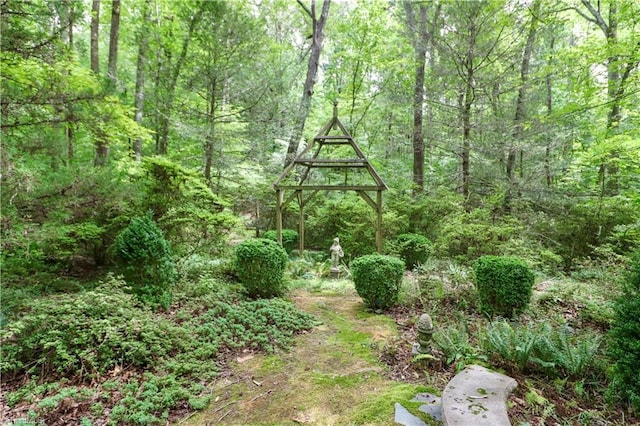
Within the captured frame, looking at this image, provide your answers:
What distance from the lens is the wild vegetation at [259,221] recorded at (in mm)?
3191

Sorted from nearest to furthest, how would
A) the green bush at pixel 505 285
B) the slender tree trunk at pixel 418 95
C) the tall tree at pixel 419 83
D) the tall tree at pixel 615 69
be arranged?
the green bush at pixel 505 285
the tall tree at pixel 615 69
the tall tree at pixel 419 83
the slender tree trunk at pixel 418 95

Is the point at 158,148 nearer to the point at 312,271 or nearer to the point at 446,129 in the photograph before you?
the point at 312,271

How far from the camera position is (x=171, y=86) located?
9.23m

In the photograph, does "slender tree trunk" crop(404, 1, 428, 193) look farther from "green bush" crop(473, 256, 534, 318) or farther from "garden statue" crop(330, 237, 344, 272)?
"green bush" crop(473, 256, 534, 318)

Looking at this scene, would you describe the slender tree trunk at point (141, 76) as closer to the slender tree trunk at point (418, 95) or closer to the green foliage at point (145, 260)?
the green foliage at point (145, 260)

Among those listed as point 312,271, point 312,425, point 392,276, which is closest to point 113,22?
point 312,271

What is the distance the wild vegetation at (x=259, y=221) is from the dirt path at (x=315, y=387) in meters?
0.23

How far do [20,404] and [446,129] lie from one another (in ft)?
33.1

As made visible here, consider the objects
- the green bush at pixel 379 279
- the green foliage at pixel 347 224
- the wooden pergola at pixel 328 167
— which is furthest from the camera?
the green foliage at pixel 347 224

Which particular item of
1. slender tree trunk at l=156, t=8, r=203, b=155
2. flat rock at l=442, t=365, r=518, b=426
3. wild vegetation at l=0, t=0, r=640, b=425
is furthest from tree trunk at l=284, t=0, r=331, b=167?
flat rock at l=442, t=365, r=518, b=426

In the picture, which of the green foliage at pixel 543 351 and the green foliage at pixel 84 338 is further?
the green foliage at pixel 84 338

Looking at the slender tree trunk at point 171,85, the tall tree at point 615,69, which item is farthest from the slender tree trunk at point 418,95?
the slender tree trunk at point 171,85

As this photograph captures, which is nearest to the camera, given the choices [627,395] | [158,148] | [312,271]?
[627,395]

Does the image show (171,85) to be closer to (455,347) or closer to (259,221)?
(259,221)
